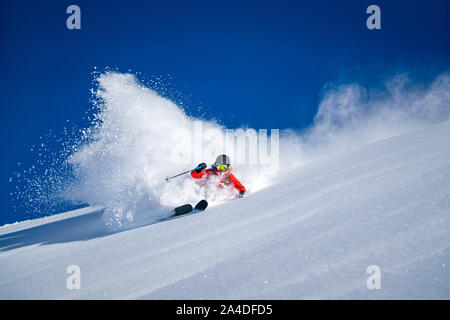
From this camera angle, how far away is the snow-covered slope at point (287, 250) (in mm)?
1894

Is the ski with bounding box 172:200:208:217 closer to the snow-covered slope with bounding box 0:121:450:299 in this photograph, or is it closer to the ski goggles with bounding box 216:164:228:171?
the snow-covered slope with bounding box 0:121:450:299

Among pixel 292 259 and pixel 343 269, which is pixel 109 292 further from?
pixel 343 269

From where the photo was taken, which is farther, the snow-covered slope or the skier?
the skier

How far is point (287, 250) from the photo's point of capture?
2.38 meters

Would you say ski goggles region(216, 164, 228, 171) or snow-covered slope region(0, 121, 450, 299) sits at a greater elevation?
ski goggles region(216, 164, 228, 171)

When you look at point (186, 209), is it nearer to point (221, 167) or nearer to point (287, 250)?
point (221, 167)

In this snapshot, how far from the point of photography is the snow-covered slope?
189cm

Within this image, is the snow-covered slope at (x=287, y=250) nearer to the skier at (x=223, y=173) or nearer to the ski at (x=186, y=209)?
the ski at (x=186, y=209)

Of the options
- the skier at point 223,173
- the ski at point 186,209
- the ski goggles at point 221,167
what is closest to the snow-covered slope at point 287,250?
the ski at point 186,209

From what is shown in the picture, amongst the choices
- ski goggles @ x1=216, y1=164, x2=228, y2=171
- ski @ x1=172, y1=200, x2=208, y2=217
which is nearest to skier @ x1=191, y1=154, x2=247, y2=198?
ski goggles @ x1=216, y1=164, x2=228, y2=171

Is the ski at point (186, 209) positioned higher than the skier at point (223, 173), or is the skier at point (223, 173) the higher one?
the skier at point (223, 173)

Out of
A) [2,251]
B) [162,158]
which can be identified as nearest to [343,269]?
[162,158]

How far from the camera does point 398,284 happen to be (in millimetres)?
1749

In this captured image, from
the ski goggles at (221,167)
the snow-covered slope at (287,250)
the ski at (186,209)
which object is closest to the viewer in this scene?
the snow-covered slope at (287,250)
